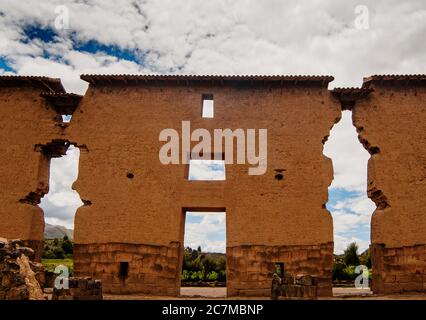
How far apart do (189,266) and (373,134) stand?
54.8 ft

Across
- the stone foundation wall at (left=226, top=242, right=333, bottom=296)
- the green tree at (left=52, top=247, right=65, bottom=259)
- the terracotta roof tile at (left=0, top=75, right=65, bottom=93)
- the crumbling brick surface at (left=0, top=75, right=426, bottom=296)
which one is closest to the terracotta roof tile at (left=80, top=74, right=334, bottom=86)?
the crumbling brick surface at (left=0, top=75, right=426, bottom=296)

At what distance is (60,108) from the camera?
53.6 ft

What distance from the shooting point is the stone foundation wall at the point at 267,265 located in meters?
13.9

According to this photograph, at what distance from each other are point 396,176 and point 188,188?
25.6 feet

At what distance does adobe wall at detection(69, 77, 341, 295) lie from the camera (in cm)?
1423

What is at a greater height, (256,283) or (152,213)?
(152,213)

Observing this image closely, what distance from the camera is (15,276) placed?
8.56 metres

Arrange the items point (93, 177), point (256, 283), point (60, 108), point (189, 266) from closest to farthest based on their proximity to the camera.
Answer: point (256, 283) < point (93, 177) < point (60, 108) < point (189, 266)

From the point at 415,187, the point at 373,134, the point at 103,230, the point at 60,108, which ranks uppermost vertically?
the point at 60,108

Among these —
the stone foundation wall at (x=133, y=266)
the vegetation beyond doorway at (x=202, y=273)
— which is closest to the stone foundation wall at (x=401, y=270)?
the stone foundation wall at (x=133, y=266)

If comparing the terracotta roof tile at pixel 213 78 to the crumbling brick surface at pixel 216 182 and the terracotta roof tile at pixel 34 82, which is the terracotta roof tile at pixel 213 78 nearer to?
the crumbling brick surface at pixel 216 182

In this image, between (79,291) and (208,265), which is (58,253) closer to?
(208,265)

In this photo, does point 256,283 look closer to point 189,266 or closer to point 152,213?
point 152,213

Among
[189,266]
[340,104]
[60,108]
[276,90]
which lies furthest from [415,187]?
[189,266]
